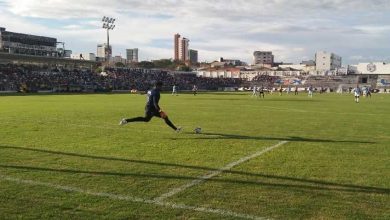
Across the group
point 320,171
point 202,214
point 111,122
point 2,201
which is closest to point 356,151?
point 320,171

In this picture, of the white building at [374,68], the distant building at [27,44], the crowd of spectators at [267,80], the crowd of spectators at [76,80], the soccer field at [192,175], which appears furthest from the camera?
the white building at [374,68]

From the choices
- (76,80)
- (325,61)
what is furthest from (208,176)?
(325,61)

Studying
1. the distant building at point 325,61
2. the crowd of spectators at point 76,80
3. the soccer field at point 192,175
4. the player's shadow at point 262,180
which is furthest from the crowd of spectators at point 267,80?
the player's shadow at point 262,180

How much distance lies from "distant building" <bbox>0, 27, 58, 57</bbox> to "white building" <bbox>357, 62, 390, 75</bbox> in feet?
299

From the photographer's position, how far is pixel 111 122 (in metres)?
18.6

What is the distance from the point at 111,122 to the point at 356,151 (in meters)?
10.5

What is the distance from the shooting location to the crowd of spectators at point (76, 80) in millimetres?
71863

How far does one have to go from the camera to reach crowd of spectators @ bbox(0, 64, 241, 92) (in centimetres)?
7186

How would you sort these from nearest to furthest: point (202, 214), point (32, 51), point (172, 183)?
point (202, 214)
point (172, 183)
point (32, 51)

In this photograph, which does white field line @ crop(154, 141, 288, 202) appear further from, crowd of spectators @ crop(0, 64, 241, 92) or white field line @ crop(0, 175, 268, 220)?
crowd of spectators @ crop(0, 64, 241, 92)

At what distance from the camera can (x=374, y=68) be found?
133 m

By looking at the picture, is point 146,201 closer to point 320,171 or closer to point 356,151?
point 320,171

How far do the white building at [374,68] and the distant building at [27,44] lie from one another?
91.1 m

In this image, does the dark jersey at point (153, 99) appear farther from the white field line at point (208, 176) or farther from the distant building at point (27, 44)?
the distant building at point (27, 44)
